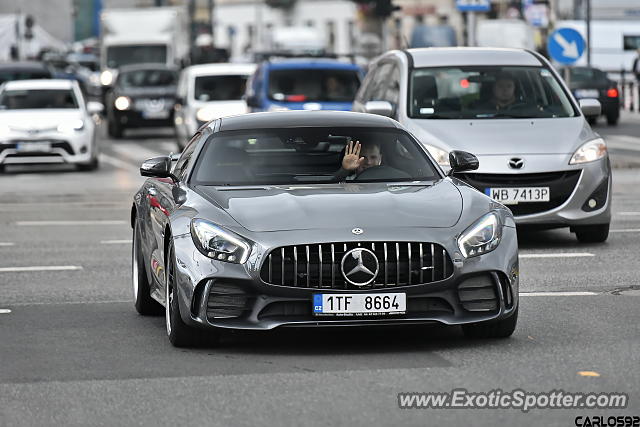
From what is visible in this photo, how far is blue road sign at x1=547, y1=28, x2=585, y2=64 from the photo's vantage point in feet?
102

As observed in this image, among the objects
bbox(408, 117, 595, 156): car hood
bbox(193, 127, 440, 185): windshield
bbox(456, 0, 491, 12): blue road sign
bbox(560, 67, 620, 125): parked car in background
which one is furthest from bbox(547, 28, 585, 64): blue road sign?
bbox(193, 127, 440, 185): windshield

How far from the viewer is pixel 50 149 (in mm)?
28062

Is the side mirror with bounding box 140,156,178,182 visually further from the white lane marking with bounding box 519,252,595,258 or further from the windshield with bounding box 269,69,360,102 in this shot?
the windshield with bounding box 269,69,360,102

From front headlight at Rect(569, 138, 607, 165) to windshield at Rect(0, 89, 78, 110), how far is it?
1554 centimetres

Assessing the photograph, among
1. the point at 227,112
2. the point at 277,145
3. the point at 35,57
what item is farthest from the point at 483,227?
the point at 35,57

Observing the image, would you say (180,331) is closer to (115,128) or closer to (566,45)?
(566,45)

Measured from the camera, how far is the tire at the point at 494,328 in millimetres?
9523

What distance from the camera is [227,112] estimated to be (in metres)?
32.0

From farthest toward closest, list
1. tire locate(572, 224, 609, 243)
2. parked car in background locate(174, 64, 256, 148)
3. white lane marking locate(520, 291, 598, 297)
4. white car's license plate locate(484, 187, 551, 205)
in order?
parked car in background locate(174, 64, 256, 148) → tire locate(572, 224, 609, 243) → white car's license plate locate(484, 187, 551, 205) → white lane marking locate(520, 291, 598, 297)

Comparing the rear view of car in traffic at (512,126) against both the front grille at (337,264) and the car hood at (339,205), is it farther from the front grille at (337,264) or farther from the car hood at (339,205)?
the front grille at (337,264)

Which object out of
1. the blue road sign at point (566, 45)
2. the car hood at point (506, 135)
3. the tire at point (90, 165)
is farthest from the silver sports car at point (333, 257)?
the blue road sign at point (566, 45)

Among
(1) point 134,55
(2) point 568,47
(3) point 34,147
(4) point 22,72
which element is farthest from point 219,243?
(1) point 134,55

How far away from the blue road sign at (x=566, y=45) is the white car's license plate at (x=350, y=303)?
74.0 ft

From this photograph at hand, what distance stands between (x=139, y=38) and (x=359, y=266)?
44484 mm
